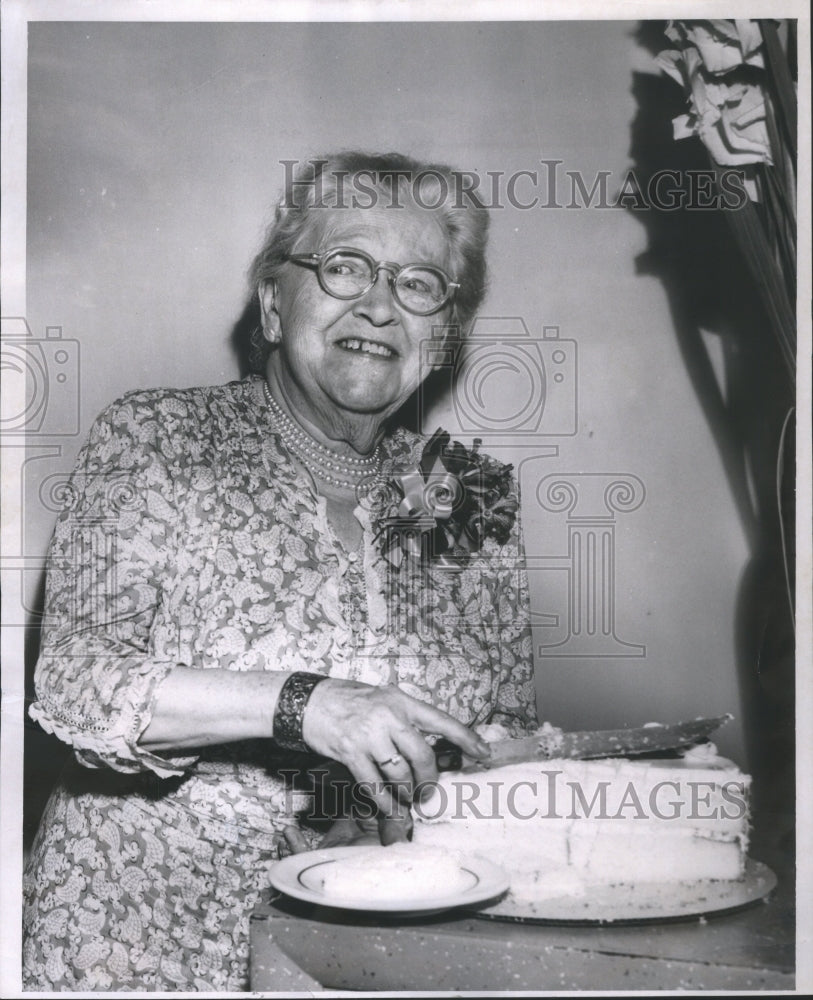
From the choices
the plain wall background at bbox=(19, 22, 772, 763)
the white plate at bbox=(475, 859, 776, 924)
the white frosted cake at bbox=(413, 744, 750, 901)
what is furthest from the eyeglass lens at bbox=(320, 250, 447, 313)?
the white plate at bbox=(475, 859, 776, 924)

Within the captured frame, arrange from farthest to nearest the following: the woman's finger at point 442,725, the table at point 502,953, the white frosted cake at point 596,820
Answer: the woman's finger at point 442,725
the white frosted cake at point 596,820
the table at point 502,953

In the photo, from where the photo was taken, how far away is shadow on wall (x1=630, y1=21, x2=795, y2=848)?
175 centimetres

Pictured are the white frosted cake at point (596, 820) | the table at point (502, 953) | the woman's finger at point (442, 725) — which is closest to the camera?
the table at point (502, 953)

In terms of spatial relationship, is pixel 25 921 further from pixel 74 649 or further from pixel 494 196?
pixel 494 196

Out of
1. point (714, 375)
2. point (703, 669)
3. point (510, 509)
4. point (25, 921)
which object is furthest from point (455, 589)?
point (25, 921)

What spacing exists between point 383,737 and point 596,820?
0.32 m

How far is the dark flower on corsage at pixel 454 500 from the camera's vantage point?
68.2 inches

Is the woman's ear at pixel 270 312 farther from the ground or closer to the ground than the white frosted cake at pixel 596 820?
farther from the ground

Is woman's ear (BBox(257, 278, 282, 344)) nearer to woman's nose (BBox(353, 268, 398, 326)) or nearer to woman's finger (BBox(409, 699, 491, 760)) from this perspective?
woman's nose (BBox(353, 268, 398, 326))

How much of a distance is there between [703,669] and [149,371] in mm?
923

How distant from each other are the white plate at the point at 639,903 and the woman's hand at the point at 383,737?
0.73 ft

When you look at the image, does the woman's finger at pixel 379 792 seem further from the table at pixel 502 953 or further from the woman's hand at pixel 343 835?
the table at pixel 502 953

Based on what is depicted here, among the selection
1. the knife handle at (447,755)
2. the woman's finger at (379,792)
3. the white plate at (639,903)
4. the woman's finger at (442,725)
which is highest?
the woman's finger at (442,725)

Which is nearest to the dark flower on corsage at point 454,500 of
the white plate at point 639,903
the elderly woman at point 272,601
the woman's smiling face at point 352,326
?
the elderly woman at point 272,601
